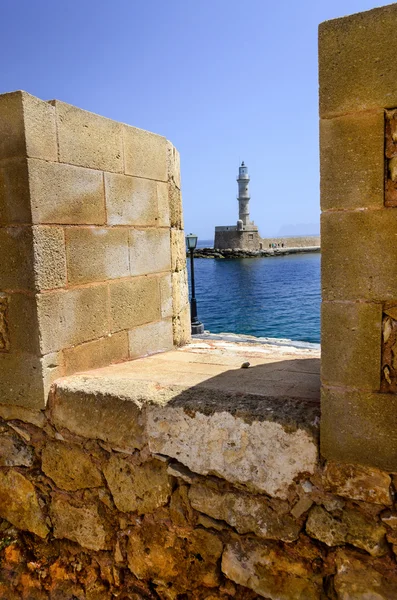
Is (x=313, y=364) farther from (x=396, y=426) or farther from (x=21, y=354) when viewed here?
(x=21, y=354)

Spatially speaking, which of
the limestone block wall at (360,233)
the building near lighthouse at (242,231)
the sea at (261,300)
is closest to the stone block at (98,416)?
the limestone block wall at (360,233)

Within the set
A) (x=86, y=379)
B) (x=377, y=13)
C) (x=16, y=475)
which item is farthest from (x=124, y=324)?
(x=377, y=13)

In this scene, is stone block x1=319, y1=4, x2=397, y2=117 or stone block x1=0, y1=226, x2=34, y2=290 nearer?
stone block x1=319, y1=4, x2=397, y2=117

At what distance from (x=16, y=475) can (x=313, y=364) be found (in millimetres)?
1930

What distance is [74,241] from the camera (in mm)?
2980

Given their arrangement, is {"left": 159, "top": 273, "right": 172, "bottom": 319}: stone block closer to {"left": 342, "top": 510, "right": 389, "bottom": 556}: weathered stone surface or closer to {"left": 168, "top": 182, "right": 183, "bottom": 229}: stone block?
{"left": 168, "top": 182, "right": 183, "bottom": 229}: stone block

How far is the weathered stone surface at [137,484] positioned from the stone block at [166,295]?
1.44 meters

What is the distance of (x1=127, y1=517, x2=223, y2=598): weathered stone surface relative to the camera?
234 cm

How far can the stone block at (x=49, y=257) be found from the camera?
271 cm

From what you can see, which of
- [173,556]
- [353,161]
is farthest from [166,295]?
[353,161]

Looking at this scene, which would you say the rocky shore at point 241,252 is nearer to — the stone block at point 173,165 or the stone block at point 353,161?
the stone block at point 173,165

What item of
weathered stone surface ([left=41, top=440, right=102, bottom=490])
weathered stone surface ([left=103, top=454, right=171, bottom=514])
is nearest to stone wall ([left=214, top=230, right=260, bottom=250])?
weathered stone surface ([left=41, top=440, right=102, bottom=490])

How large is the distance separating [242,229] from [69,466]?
241ft

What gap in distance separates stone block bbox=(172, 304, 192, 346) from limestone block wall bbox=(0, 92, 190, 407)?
0.24 metres
